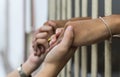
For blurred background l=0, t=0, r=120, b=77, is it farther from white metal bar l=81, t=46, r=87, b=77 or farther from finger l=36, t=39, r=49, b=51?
finger l=36, t=39, r=49, b=51

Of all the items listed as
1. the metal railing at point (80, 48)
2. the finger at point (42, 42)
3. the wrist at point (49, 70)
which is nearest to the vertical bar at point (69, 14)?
the metal railing at point (80, 48)

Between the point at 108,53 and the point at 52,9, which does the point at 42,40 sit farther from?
the point at 52,9

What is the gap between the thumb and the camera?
70 cm

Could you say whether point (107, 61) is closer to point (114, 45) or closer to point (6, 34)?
point (114, 45)

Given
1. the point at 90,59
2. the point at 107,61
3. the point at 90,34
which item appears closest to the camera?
the point at 90,34

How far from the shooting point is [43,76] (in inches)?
28.3

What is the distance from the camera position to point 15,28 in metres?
1.37

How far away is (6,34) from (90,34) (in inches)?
30.7

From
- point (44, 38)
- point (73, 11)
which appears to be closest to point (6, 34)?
point (73, 11)

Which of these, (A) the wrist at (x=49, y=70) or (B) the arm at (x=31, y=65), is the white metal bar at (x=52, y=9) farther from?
(A) the wrist at (x=49, y=70)

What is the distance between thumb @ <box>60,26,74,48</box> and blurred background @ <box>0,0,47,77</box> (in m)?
0.69

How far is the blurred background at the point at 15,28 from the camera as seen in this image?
1.36 m

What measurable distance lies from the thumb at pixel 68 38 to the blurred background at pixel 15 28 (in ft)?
2.27

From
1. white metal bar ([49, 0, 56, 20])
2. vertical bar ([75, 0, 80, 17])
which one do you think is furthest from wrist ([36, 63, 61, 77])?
white metal bar ([49, 0, 56, 20])
